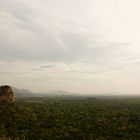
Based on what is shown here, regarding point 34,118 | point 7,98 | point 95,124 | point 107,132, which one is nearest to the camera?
point 107,132

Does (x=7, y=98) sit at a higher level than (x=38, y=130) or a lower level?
higher

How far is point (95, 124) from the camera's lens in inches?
1604

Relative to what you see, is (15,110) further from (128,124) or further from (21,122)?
(128,124)

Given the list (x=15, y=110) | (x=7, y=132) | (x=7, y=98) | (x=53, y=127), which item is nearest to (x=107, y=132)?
(x=53, y=127)

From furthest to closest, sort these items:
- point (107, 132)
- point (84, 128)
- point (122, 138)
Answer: point (84, 128)
point (107, 132)
point (122, 138)

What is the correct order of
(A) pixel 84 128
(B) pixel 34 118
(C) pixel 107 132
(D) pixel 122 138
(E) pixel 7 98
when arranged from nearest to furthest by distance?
1. (D) pixel 122 138
2. (C) pixel 107 132
3. (A) pixel 84 128
4. (B) pixel 34 118
5. (E) pixel 7 98

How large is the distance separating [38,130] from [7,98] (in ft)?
77.3

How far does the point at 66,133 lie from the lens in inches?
1366

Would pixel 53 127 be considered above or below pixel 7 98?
below

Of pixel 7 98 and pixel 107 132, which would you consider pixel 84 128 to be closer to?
pixel 107 132

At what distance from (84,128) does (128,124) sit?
25.9ft

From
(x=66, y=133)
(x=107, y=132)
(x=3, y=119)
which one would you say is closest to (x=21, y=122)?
(x=3, y=119)

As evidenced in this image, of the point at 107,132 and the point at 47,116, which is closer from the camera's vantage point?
the point at 107,132

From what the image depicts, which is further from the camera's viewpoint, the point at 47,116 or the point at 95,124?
the point at 47,116
